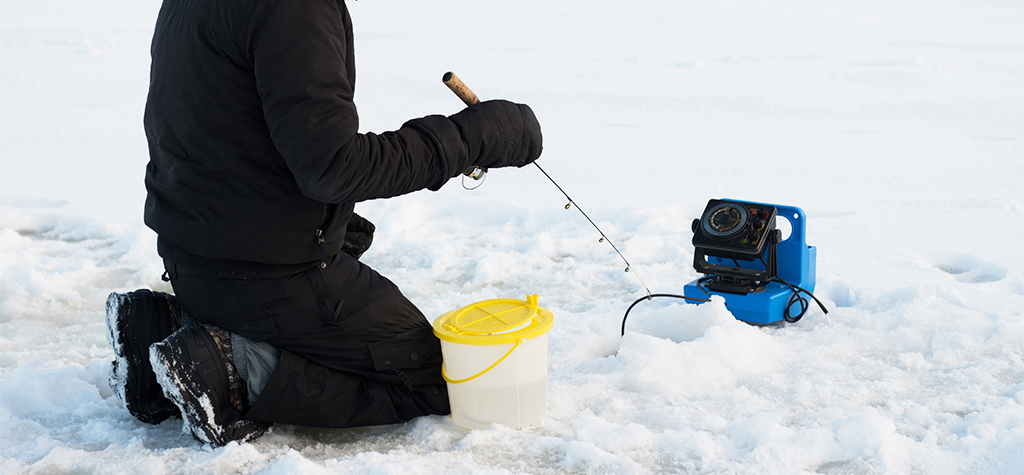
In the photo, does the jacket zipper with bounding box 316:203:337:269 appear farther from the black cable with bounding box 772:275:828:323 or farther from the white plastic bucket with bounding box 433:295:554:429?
the black cable with bounding box 772:275:828:323

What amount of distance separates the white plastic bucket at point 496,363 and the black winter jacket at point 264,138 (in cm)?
37

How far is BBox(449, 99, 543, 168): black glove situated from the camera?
193cm

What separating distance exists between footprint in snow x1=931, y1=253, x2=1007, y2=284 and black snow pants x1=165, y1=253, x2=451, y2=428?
7.35ft

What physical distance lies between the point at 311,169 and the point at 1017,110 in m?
6.28

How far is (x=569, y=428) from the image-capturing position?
6.72 feet

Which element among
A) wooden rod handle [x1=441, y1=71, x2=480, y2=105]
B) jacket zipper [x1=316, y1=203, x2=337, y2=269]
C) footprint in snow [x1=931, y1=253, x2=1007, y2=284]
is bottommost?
footprint in snow [x1=931, y1=253, x2=1007, y2=284]

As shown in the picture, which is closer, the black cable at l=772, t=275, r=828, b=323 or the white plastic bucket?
the white plastic bucket

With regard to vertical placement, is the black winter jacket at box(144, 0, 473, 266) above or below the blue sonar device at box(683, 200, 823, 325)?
above

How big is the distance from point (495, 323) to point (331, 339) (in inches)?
15.6

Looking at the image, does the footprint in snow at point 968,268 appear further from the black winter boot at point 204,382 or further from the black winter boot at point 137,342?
the black winter boot at point 137,342

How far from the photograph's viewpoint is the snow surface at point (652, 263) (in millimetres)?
1928

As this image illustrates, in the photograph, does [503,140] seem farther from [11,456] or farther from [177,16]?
[11,456]

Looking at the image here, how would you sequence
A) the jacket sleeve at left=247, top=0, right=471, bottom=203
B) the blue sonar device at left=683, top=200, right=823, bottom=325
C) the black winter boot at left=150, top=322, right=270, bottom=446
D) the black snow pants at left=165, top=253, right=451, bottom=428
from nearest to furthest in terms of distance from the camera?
the jacket sleeve at left=247, top=0, right=471, bottom=203, the black winter boot at left=150, top=322, right=270, bottom=446, the black snow pants at left=165, top=253, right=451, bottom=428, the blue sonar device at left=683, top=200, right=823, bottom=325

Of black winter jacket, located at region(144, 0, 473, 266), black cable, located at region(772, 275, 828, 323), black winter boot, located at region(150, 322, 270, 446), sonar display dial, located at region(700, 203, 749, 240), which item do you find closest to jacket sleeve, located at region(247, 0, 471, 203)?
black winter jacket, located at region(144, 0, 473, 266)
